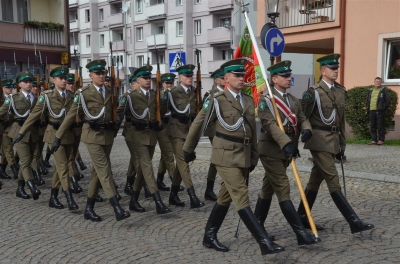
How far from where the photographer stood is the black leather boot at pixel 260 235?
491 centimetres

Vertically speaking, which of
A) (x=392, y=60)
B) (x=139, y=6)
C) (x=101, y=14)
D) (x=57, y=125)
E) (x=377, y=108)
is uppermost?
(x=139, y=6)

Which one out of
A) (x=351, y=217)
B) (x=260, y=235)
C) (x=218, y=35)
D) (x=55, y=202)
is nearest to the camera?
(x=260, y=235)

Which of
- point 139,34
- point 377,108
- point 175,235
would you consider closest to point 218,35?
point 139,34

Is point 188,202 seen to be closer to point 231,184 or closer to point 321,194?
point 321,194

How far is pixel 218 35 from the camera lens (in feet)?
137

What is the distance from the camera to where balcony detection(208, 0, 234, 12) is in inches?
1601

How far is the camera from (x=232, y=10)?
40.8 meters

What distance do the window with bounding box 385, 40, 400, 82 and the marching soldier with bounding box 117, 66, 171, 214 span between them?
11.0 m

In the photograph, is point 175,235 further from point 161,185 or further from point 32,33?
point 32,33

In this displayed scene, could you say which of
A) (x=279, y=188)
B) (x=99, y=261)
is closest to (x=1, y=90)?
(x=99, y=261)

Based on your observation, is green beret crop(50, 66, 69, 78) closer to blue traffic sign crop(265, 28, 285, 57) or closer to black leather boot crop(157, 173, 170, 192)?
black leather boot crop(157, 173, 170, 192)

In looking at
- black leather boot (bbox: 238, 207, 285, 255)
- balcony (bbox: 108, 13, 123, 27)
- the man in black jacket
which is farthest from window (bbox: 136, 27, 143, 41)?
black leather boot (bbox: 238, 207, 285, 255)

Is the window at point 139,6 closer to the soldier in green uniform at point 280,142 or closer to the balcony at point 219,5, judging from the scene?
the balcony at point 219,5

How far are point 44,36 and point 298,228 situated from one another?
23.6 metres
